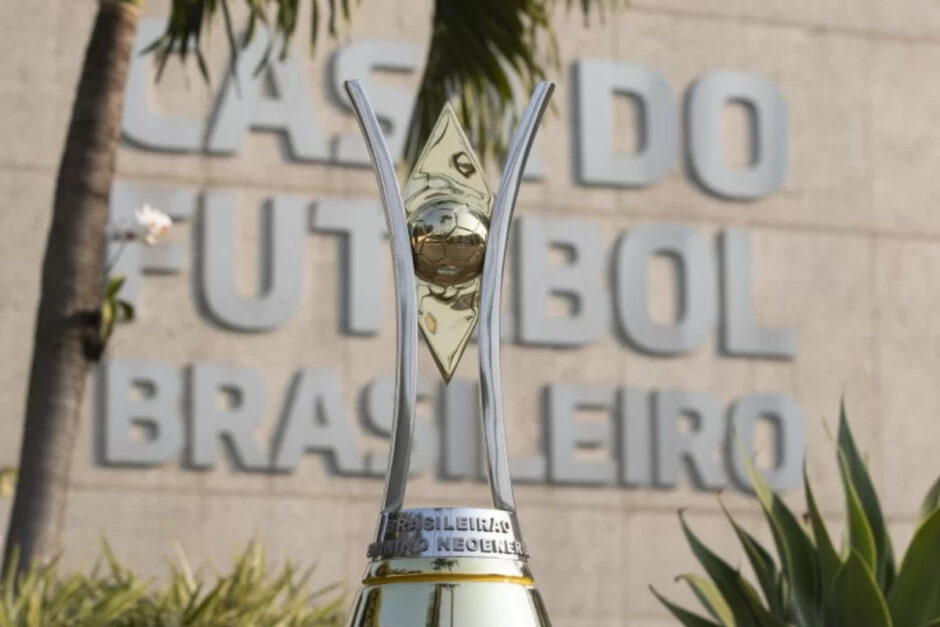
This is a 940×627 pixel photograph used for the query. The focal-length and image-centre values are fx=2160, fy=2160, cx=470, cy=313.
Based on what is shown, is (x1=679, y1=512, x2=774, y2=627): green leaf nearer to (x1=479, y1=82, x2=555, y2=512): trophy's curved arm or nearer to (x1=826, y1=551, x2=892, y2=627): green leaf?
(x1=826, y1=551, x2=892, y2=627): green leaf

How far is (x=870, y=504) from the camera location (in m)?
7.08

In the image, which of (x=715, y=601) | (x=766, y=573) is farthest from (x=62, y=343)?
(x=766, y=573)

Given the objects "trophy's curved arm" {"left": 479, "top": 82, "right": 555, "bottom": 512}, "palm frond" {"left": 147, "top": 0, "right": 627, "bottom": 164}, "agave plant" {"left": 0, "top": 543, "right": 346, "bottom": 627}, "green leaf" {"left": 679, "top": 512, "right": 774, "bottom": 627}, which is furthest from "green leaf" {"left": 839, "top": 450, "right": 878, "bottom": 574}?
"trophy's curved arm" {"left": 479, "top": 82, "right": 555, "bottom": 512}

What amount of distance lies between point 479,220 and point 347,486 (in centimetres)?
1063

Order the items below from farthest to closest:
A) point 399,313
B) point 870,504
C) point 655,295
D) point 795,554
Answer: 1. point 655,295
2. point 870,504
3. point 795,554
4. point 399,313

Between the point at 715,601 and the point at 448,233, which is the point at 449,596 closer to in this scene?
the point at 448,233

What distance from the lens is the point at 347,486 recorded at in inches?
527

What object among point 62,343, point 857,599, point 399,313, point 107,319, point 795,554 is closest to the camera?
point 399,313

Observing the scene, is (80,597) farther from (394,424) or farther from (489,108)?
(394,424)

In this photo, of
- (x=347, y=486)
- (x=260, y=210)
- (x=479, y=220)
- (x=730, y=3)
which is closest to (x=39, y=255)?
(x=260, y=210)

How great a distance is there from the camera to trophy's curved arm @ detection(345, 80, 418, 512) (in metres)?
2.77

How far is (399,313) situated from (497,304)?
129 millimetres

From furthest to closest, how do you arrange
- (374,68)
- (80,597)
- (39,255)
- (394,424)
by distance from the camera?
(374,68) < (39,255) < (80,597) < (394,424)

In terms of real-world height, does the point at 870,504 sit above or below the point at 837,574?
above
